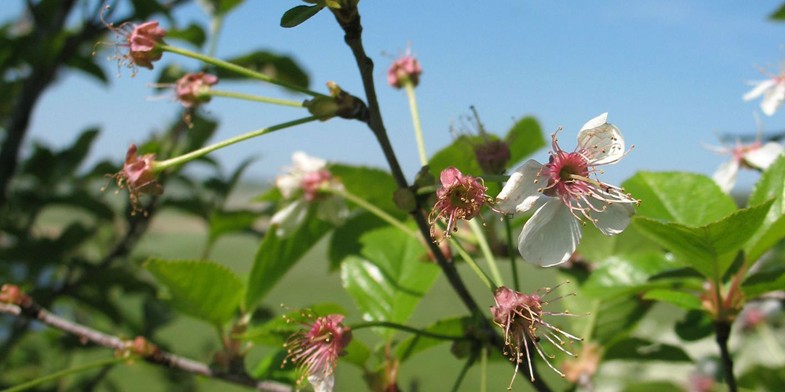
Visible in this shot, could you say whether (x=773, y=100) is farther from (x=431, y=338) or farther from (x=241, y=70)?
(x=241, y=70)

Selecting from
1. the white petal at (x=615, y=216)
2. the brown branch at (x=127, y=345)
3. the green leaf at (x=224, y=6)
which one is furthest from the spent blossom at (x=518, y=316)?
the green leaf at (x=224, y=6)

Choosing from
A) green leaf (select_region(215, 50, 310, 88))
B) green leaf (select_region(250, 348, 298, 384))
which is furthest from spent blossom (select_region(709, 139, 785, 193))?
green leaf (select_region(215, 50, 310, 88))

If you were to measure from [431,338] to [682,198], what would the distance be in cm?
37

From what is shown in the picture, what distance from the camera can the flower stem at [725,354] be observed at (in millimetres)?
825

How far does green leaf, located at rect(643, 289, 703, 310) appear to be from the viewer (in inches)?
33.8

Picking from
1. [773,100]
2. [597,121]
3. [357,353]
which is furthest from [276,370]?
[773,100]

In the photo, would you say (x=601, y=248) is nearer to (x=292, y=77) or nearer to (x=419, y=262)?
(x=419, y=262)

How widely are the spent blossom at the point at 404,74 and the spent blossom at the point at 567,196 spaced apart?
0.36 metres

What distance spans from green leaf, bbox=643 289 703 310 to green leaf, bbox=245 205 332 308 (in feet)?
1.63

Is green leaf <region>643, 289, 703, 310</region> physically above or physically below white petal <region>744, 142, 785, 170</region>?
below

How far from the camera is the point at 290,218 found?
40.2 inches

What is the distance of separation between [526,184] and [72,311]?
2268 mm

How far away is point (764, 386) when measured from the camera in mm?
1329

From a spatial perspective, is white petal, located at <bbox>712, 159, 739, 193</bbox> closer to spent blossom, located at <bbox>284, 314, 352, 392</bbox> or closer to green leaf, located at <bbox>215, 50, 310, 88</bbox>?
spent blossom, located at <bbox>284, 314, 352, 392</bbox>
